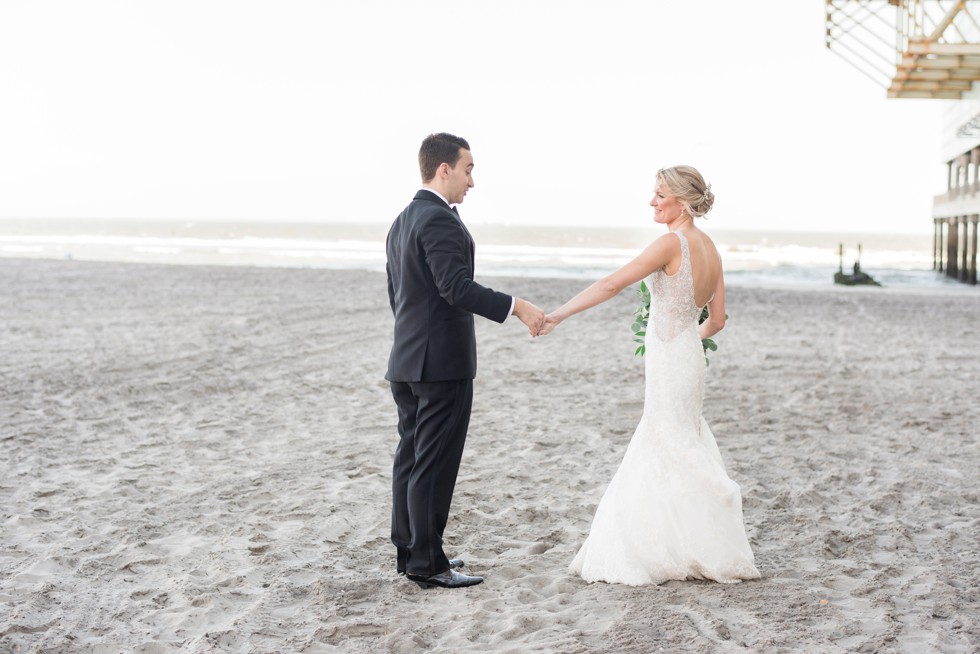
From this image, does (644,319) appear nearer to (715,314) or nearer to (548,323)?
(715,314)

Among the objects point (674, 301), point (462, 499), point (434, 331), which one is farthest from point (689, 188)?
point (462, 499)

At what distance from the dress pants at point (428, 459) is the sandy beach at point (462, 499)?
0.64 feet

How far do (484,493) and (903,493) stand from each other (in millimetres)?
2584

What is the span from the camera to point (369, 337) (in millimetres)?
12641

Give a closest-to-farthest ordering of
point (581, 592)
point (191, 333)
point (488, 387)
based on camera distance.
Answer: point (581, 592) < point (488, 387) < point (191, 333)

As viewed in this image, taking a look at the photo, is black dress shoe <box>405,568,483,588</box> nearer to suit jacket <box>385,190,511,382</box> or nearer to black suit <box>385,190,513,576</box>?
black suit <box>385,190,513,576</box>

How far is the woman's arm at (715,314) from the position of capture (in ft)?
13.5

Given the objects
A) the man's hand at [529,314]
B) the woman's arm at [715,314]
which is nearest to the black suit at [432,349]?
Result: the man's hand at [529,314]

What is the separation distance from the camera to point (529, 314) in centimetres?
401

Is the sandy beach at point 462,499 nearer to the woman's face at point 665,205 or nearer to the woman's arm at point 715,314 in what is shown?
the woman's arm at point 715,314

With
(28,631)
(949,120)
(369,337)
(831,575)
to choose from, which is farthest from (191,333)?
(949,120)

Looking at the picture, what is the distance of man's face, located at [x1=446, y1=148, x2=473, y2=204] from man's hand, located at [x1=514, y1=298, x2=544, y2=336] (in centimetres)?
53

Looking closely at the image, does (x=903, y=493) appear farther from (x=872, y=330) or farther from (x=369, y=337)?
(x=872, y=330)

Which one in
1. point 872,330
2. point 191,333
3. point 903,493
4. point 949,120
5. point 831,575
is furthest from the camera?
point 949,120
